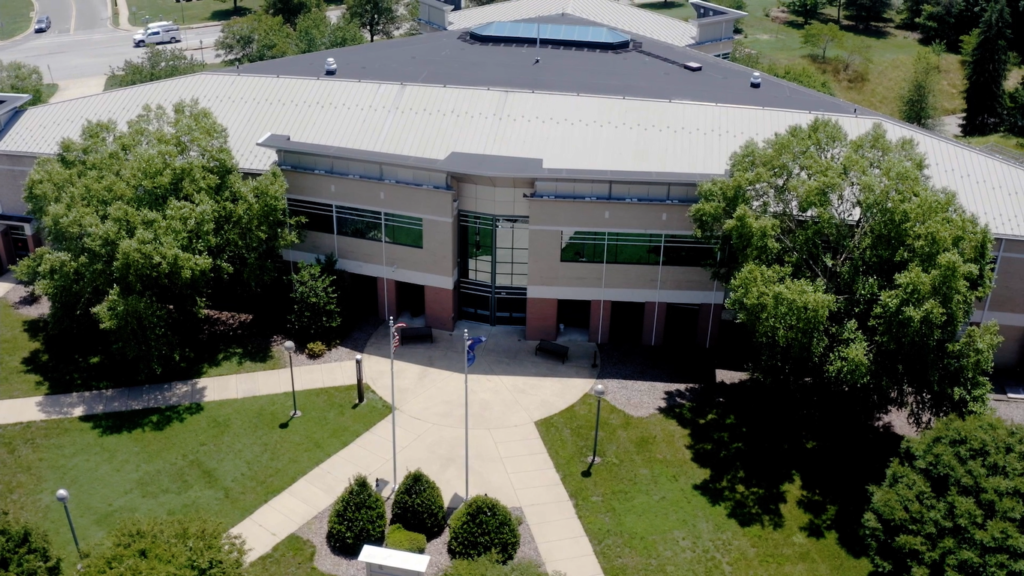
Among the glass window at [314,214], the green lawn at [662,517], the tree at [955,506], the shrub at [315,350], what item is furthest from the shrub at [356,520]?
the tree at [955,506]

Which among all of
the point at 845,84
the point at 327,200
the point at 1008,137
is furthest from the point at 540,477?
the point at 845,84

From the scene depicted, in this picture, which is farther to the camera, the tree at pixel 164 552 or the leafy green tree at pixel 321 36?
the leafy green tree at pixel 321 36

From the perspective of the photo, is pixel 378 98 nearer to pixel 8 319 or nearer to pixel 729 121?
pixel 729 121

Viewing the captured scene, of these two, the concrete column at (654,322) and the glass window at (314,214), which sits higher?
the glass window at (314,214)

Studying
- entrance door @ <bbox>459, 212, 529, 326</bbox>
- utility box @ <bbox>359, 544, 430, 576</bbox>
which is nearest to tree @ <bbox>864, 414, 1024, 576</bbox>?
utility box @ <bbox>359, 544, 430, 576</bbox>

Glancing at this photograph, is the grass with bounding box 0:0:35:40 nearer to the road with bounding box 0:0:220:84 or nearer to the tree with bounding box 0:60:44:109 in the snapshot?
the road with bounding box 0:0:220:84

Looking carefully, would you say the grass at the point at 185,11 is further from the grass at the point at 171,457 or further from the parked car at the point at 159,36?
the grass at the point at 171,457

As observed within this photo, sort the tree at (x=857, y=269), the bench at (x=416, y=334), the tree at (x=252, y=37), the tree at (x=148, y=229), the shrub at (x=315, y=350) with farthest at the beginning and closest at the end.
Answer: the tree at (x=252, y=37), the bench at (x=416, y=334), the shrub at (x=315, y=350), the tree at (x=148, y=229), the tree at (x=857, y=269)

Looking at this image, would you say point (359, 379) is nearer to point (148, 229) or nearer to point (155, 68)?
point (148, 229)
